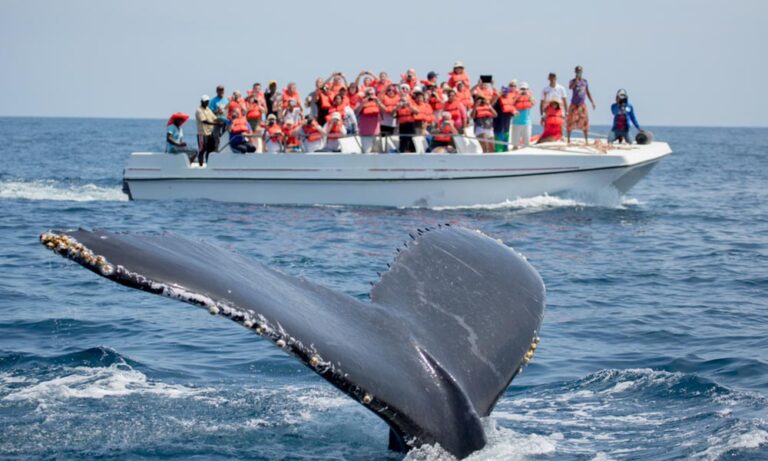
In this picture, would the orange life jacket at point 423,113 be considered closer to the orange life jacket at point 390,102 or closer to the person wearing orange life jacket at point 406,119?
the person wearing orange life jacket at point 406,119

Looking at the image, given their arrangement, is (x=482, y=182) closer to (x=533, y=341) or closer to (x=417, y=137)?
(x=417, y=137)

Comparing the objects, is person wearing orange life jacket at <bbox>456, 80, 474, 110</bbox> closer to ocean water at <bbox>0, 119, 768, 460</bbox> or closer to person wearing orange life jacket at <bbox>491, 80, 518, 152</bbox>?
person wearing orange life jacket at <bbox>491, 80, 518, 152</bbox>

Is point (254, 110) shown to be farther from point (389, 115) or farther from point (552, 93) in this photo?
point (552, 93)

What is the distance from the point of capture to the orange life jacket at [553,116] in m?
21.6

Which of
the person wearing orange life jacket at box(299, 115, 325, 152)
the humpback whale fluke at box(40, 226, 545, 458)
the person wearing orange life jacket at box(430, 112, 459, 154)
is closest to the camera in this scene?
the humpback whale fluke at box(40, 226, 545, 458)

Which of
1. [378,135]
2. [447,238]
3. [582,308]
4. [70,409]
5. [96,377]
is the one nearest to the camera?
[447,238]

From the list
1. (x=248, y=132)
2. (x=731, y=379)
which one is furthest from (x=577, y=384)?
(x=248, y=132)

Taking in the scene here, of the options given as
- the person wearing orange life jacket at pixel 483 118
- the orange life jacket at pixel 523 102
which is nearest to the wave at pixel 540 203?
the person wearing orange life jacket at pixel 483 118

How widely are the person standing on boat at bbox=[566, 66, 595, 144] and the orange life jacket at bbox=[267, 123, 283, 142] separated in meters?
5.73

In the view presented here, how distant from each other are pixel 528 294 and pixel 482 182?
15.3m

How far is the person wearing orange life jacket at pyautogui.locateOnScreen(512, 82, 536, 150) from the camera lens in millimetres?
20578

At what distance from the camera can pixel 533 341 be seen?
14.6 feet

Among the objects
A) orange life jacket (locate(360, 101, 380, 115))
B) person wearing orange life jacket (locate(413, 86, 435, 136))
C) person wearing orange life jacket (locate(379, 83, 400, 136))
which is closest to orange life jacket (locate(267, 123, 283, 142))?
orange life jacket (locate(360, 101, 380, 115))

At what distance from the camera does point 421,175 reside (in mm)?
19969
